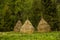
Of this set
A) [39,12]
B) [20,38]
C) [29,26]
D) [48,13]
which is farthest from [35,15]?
[20,38]

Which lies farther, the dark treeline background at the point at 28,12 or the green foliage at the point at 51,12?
the dark treeline background at the point at 28,12

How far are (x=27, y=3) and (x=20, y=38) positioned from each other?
46.2 feet

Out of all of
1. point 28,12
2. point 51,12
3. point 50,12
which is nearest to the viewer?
point 51,12

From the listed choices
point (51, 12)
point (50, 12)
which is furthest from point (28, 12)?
point (51, 12)

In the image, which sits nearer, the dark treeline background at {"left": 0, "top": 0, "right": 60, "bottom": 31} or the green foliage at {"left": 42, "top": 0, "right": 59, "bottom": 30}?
the green foliage at {"left": 42, "top": 0, "right": 59, "bottom": 30}

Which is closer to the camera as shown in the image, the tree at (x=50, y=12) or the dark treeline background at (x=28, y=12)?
the tree at (x=50, y=12)

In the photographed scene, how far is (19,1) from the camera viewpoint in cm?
2498

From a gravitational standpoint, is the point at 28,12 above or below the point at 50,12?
below

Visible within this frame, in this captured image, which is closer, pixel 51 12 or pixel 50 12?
pixel 51 12

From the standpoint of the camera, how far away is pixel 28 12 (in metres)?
23.8

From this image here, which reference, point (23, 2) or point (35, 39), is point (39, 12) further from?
point (35, 39)

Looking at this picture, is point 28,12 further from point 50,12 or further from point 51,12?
point 51,12

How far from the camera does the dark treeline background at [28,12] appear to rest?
2089 centimetres

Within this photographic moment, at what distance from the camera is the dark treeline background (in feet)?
68.5
